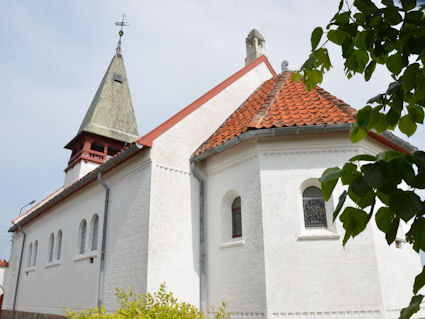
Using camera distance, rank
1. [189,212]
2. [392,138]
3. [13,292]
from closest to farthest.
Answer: [392,138] < [189,212] < [13,292]

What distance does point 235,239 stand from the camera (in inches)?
392

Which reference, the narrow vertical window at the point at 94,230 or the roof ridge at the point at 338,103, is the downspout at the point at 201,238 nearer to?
the roof ridge at the point at 338,103

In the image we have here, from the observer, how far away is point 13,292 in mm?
20859

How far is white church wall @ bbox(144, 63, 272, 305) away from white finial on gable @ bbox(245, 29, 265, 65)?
13.3ft

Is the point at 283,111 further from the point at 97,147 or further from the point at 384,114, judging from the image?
the point at 97,147

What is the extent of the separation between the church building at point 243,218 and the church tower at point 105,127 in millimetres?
6543

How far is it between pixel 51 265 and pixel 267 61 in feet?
39.8

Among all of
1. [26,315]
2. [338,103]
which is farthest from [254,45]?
[26,315]

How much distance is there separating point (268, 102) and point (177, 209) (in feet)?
12.9

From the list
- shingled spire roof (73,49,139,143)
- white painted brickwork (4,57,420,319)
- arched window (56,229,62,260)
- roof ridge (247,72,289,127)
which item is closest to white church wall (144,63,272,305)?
white painted brickwork (4,57,420,319)

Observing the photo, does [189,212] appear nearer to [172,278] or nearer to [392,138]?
[172,278]

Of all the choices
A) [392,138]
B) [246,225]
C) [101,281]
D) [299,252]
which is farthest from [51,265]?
[392,138]

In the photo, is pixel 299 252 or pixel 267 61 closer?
pixel 299 252

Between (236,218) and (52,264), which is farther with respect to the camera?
(52,264)
